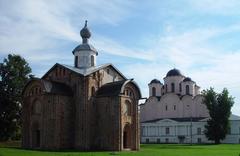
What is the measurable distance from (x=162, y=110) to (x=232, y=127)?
12.9 m

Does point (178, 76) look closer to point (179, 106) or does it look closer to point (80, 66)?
point (179, 106)

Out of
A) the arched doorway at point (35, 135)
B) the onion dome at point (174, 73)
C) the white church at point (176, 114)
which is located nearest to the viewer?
the arched doorway at point (35, 135)

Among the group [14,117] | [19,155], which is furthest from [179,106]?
[19,155]

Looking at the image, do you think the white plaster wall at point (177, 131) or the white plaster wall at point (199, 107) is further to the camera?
the white plaster wall at point (199, 107)

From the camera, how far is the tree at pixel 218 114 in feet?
213

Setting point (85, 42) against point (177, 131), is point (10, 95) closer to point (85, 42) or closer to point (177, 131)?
point (85, 42)

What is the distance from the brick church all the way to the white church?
103ft

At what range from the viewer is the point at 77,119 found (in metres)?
41.7

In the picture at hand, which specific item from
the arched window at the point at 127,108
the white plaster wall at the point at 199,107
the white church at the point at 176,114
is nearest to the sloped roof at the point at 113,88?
the arched window at the point at 127,108

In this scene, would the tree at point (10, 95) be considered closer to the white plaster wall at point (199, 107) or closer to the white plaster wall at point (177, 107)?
the white plaster wall at point (177, 107)

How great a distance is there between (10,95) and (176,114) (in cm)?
3513

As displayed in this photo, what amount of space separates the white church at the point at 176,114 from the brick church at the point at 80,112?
103 ft

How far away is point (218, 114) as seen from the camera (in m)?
65.8

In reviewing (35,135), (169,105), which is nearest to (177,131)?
(169,105)
